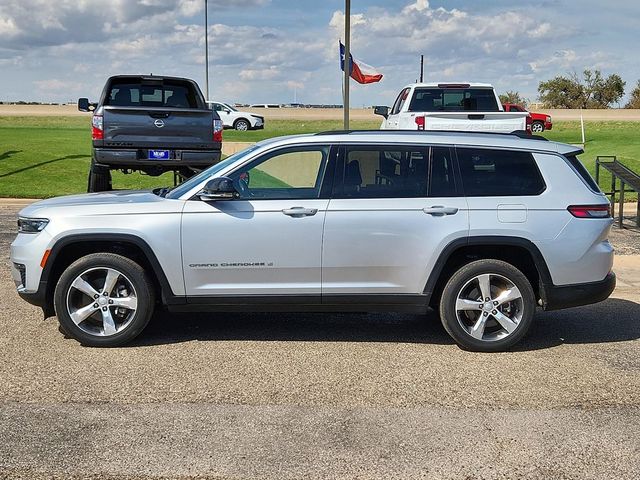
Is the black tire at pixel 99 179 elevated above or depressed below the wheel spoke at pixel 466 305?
above

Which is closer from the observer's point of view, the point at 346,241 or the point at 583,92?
the point at 346,241

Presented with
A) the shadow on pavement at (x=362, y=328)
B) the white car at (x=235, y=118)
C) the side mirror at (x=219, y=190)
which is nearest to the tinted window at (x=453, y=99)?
the shadow on pavement at (x=362, y=328)

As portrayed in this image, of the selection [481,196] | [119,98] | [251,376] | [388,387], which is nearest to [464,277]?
[481,196]

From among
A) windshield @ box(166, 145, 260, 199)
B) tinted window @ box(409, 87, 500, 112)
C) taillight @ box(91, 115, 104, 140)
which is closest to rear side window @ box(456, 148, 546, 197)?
windshield @ box(166, 145, 260, 199)

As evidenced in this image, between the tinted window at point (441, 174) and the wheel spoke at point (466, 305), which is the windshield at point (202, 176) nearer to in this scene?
the tinted window at point (441, 174)

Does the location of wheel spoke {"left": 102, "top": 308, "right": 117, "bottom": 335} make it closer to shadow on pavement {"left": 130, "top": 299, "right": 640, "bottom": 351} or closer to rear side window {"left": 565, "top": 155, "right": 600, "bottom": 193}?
shadow on pavement {"left": 130, "top": 299, "right": 640, "bottom": 351}

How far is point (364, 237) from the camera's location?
5770mm

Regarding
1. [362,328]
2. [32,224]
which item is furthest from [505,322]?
[32,224]

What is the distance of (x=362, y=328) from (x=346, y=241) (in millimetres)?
1151

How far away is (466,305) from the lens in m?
5.87

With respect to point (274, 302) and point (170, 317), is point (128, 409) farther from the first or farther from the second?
point (170, 317)

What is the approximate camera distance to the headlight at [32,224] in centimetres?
586

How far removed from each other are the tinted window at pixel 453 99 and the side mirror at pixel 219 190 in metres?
9.20

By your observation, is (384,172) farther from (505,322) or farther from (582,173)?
(582,173)
